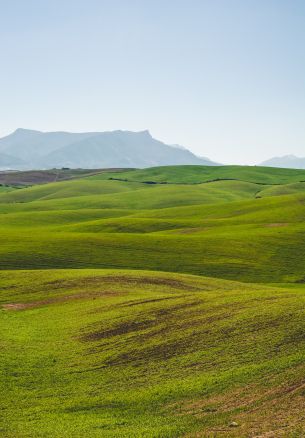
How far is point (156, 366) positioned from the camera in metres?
33.5

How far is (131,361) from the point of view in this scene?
34.9 meters

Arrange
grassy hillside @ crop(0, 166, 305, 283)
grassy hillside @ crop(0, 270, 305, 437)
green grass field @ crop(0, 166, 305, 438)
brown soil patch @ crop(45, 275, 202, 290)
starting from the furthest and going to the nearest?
grassy hillside @ crop(0, 166, 305, 283), brown soil patch @ crop(45, 275, 202, 290), green grass field @ crop(0, 166, 305, 438), grassy hillside @ crop(0, 270, 305, 437)

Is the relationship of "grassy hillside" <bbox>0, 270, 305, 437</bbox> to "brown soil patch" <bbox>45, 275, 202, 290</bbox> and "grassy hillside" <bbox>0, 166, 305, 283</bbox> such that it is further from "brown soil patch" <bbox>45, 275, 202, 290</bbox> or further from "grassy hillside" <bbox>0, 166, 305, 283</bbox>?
"grassy hillside" <bbox>0, 166, 305, 283</bbox>

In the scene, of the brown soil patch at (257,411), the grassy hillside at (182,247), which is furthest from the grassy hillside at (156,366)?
the grassy hillside at (182,247)

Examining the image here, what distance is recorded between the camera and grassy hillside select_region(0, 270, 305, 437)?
85.9 ft

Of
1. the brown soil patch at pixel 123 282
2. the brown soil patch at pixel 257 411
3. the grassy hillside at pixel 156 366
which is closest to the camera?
the brown soil patch at pixel 257 411

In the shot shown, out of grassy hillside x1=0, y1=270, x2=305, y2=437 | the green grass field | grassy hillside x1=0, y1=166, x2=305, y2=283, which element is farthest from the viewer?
grassy hillside x1=0, y1=166, x2=305, y2=283

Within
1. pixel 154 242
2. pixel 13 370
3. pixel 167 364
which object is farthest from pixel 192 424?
pixel 154 242

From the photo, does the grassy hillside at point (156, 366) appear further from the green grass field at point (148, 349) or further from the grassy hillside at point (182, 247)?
the grassy hillside at point (182, 247)

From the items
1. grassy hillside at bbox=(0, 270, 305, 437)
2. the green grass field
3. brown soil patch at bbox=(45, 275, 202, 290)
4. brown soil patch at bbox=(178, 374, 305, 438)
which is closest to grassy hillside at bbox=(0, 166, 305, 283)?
the green grass field

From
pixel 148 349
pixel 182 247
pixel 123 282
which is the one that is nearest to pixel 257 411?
pixel 148 349

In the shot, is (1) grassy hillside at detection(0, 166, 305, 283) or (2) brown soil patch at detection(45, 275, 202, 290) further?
(1) grassy hillside at detection(0, 166, 305, 283)

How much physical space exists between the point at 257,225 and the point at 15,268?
55.8 meters

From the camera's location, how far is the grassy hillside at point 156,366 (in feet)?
85.9
